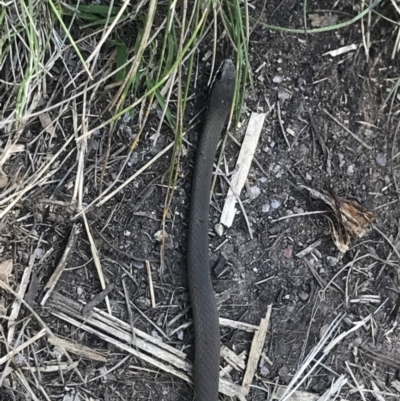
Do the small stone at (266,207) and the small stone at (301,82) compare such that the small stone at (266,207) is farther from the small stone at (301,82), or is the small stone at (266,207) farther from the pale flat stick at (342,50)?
the pale flat stick at (342,50)

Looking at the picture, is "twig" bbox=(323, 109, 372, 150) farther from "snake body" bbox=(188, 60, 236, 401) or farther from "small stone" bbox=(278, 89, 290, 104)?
"snake body" bbox=(188, 60, 236, 401)

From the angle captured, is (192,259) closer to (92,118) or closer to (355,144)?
(92,118)

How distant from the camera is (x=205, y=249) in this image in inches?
95.2

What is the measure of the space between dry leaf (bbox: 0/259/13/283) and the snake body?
64 cm

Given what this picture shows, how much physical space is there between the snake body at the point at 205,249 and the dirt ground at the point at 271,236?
60mm

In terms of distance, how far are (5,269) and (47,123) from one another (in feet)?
1.78

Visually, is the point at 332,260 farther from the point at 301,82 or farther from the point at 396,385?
the point at 301,82

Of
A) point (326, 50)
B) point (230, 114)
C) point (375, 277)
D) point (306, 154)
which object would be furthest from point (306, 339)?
point (326, 50)

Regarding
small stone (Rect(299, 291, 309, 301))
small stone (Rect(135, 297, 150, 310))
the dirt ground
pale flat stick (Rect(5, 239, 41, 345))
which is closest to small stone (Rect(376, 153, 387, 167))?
the dirt ground

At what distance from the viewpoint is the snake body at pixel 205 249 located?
7.63ft

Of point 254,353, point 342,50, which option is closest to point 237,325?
point 254,353

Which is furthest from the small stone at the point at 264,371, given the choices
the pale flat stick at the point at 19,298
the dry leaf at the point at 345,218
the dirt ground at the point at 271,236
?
the pale flat stick at the point at 19,298

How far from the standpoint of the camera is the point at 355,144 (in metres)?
2.62

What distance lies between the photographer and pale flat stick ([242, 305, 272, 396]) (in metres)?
2.40
